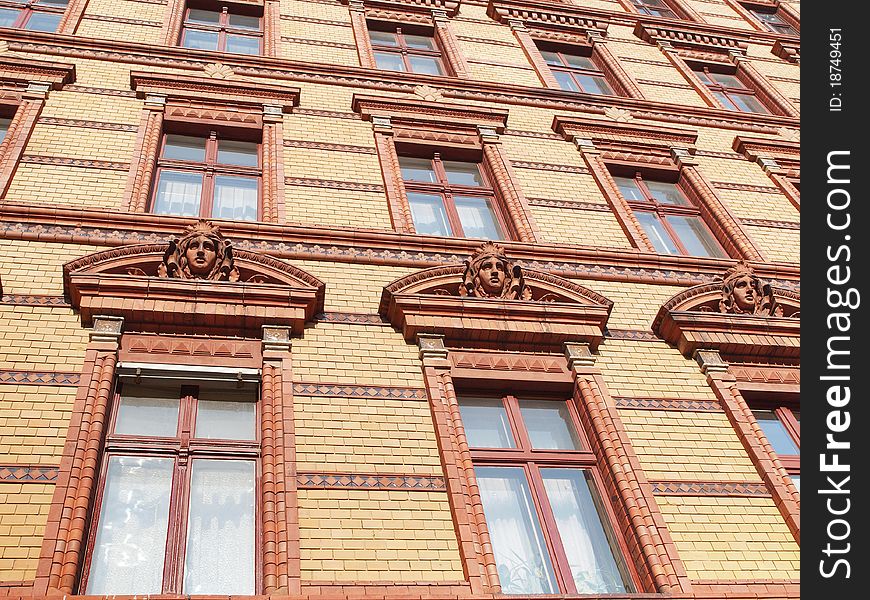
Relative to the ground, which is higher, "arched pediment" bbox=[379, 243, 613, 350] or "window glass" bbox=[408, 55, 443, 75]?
"window glass" bbox=[408, 55, 443, 75]

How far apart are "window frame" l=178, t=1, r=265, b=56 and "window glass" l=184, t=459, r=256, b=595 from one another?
299 inches

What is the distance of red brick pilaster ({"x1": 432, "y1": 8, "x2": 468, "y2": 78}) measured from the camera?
1320 cm

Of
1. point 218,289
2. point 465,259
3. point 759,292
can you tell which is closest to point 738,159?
point 759,292

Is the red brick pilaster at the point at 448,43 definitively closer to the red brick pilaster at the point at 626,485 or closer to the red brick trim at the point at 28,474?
the red brick pilaster at the point at 626,485

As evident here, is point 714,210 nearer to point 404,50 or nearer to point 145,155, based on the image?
point 404,50

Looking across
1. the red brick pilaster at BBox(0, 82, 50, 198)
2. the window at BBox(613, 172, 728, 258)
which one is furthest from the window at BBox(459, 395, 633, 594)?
the red brick pilaster at BBox(0, 82, 50, 198)

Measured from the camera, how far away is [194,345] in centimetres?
710

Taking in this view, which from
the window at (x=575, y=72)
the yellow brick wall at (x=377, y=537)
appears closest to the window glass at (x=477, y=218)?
the window at (x=575, y=72)

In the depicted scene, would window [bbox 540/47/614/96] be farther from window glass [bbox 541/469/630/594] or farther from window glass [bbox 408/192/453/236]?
window glass [bbox 541/469/630/594]

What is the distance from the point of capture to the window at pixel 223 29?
12680 mm

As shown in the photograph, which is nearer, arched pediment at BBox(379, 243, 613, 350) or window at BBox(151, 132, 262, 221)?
arched pediment at BBox(379, 243, 613, 350)

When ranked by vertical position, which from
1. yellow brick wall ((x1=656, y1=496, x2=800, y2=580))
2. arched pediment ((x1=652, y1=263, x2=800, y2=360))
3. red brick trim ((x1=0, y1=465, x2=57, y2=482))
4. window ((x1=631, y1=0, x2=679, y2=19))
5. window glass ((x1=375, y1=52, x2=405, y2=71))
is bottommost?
yellow brick wall ((x1=656, y1=496, x2=800, y2=580))

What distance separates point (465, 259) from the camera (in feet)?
29.0
